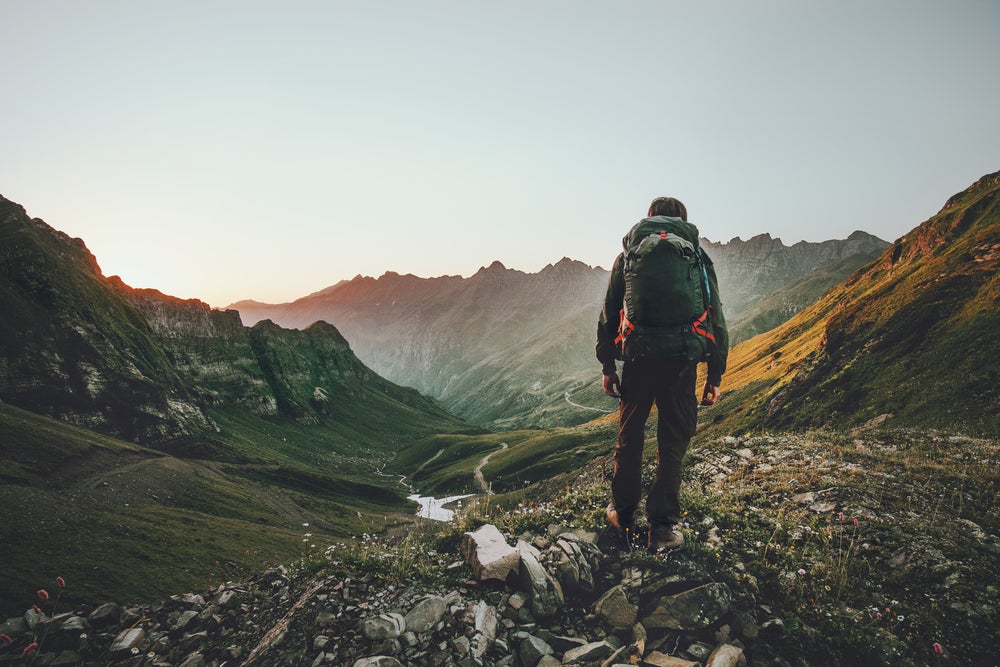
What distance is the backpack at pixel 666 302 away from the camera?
6.68 m

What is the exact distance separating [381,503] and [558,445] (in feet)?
213

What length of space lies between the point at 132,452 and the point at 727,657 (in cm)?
11425

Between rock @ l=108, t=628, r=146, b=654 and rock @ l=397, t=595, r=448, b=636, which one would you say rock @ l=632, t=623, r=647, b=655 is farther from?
rock @ l=108, t=628, r=146, b=654

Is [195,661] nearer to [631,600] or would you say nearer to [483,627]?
[483,627]

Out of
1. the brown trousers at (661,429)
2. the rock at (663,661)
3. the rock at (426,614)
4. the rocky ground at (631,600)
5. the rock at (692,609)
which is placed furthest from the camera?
the brown trousers at (661,429)

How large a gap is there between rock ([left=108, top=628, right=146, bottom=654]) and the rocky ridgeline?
0.02 meters

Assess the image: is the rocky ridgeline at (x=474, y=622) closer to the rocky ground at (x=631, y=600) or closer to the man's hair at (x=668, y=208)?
the rocky ground at (x=631, y=600)

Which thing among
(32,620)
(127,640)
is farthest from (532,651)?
(32,620)

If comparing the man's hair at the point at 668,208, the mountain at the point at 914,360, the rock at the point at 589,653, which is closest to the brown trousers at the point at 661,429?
the rock at the point at 589,653

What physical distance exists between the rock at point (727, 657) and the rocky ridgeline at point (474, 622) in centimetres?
1

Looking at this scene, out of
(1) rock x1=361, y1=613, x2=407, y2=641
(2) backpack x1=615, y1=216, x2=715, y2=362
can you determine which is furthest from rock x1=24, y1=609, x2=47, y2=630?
(2) backpack x1=615, y1=216, x2=715, y2=362

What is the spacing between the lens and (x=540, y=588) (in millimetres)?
6480

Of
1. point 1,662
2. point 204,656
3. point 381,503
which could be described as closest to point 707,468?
point 204,656

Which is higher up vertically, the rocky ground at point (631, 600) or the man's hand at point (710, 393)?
the man's hand at point (710, 393)
